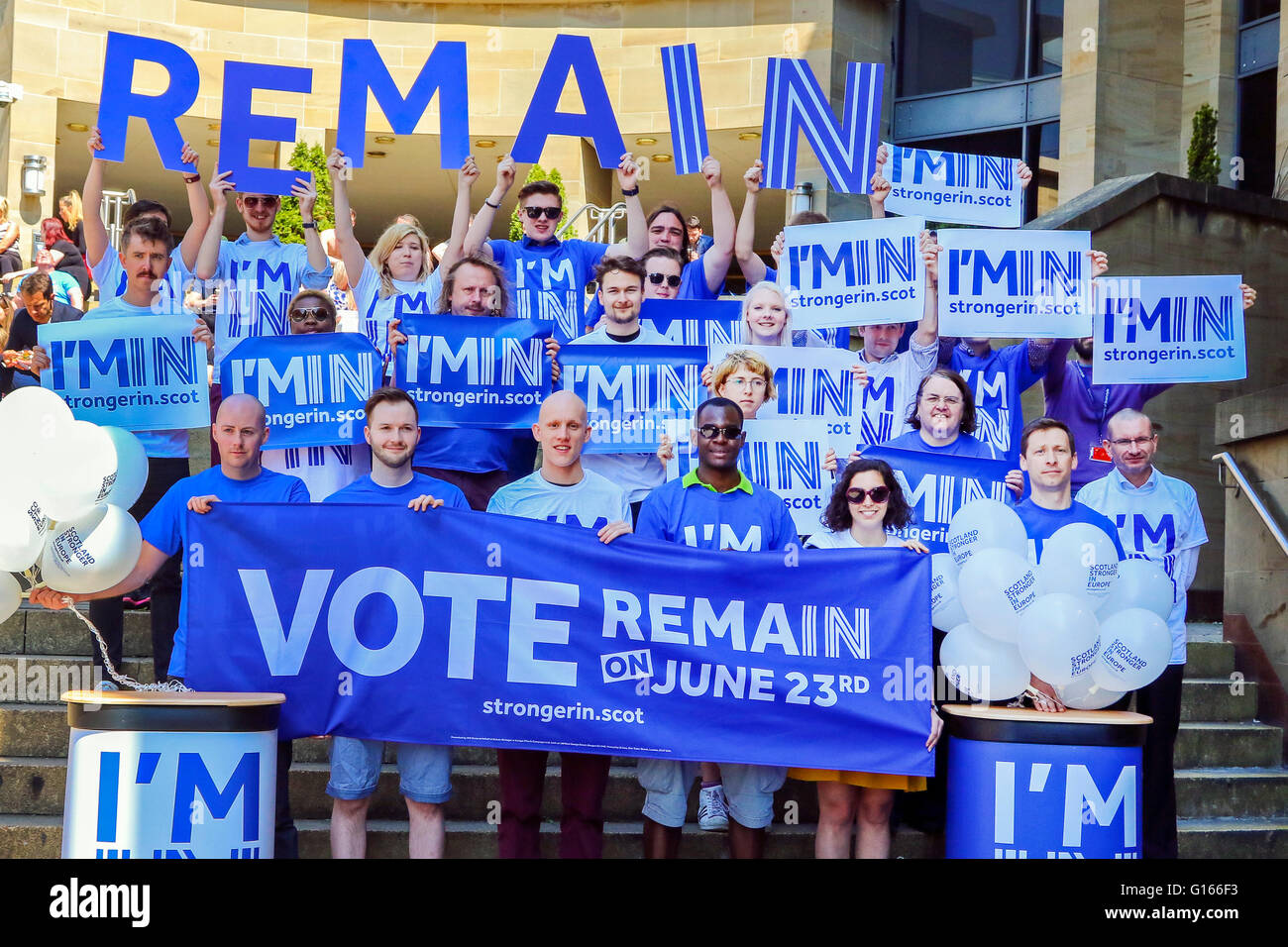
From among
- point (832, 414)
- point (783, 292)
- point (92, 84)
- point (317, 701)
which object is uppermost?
point (92, 84)

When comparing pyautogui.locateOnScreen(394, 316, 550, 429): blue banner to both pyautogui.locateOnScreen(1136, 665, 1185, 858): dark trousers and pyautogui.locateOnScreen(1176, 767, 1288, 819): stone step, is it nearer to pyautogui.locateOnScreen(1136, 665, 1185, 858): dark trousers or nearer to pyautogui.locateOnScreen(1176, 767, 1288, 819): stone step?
pyautogui.locateOnScreen(1136, 665, 1185, 858): dark trousers

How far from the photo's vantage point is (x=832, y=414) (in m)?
7.55

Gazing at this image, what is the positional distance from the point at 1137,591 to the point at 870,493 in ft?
3.83

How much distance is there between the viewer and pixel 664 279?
7836 mm

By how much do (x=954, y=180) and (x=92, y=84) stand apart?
1263cm

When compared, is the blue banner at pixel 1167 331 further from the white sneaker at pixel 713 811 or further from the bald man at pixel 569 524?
the white sneaker at pixel 713 811

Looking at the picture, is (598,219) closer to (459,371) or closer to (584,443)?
(459,371)

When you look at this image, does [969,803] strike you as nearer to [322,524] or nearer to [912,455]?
[912,455]

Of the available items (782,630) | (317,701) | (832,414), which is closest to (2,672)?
(317,701)

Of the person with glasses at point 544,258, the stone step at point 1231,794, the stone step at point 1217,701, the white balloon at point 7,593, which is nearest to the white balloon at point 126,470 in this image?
the white balloon at point 7,593

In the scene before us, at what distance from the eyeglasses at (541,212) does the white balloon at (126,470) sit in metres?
2.60

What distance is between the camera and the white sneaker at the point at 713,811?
6387mm

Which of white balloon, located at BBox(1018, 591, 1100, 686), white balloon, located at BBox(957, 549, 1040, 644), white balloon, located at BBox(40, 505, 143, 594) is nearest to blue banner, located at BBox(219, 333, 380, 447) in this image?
white balloon, located at BBox(40, 505, 143, 594)

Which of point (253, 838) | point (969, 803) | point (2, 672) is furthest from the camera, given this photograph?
point (2, 672)
